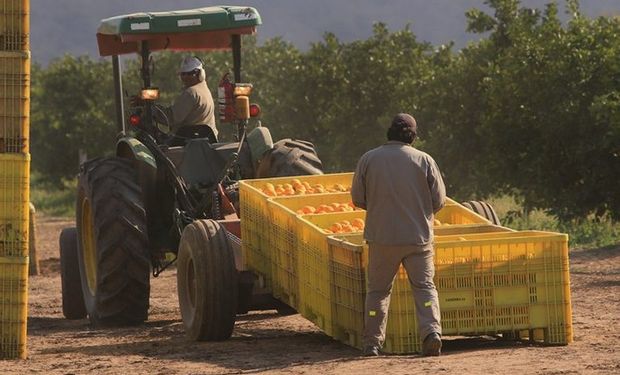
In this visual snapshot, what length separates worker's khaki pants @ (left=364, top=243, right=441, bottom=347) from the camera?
35.3 feet

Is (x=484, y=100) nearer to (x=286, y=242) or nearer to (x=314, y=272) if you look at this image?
(x=286, y=242)

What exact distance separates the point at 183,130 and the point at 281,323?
192 centimetres

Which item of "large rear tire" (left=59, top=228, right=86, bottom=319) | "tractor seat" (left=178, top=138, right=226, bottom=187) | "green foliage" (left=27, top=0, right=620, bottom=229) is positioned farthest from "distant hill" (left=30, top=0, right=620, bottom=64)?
"tractor seat" (left=178, top=138, right=226, bottom=187)

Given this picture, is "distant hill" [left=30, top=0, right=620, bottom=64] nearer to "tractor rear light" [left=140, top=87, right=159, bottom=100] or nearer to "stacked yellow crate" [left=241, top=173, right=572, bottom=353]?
"tractor rear light" [left=140, top=87, right=159, bottom=100]

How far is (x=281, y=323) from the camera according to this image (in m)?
14.2

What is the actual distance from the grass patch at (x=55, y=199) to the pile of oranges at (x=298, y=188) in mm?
26316

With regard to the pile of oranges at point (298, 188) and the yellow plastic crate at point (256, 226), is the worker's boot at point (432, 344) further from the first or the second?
the pile of oranges at point (298, 188)

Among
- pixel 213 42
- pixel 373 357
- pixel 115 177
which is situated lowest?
pixel 373 357

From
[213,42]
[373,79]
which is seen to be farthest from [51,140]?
[213,42]

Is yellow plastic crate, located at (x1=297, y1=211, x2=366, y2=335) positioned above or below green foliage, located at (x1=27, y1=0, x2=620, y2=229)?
below

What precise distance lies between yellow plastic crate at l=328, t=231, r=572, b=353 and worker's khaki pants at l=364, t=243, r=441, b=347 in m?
0.18

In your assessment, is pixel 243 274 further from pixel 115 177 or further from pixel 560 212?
pixel 560 212

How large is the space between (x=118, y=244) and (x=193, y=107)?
1.42 metres

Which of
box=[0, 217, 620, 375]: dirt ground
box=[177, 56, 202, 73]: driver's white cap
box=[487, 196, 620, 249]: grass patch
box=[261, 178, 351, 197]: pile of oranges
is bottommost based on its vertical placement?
box=[0, 217, 620, 375]: dirt ground
